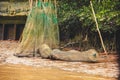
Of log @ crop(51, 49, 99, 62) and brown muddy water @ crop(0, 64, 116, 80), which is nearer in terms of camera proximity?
brown muddy water @ crop(0, 64, 116, 80)

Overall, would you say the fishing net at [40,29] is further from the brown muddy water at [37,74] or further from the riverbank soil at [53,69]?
the brown muddy water at [37,74]

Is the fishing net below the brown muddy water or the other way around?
the other way around

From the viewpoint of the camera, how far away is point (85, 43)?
11.9 m

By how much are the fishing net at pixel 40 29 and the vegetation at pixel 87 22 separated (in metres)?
0.96

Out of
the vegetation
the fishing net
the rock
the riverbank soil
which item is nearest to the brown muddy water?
the riverbank soil

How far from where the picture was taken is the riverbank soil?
7297 mm

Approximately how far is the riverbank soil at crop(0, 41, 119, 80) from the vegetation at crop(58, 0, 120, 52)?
1.28 metres

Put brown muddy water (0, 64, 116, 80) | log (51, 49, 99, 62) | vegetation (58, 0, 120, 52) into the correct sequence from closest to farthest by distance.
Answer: brown muddy water (0, 64, 116, 80) < log (51, 49, 99, 62) < vegetation (58, 0, 120, 52)

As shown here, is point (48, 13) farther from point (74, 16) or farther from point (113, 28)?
point (113, 28)

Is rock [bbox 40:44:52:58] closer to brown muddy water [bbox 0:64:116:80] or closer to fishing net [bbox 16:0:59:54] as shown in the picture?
fishing net [bbox 16:0:59:54]

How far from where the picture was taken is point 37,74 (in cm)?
756

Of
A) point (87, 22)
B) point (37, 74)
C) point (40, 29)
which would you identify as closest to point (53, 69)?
point (37, 74)

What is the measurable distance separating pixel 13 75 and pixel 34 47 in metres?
3.30

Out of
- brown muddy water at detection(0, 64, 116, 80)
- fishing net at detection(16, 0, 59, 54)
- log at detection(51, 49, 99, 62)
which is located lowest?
brown muddy water at detection(0, 64, 116, 80)
